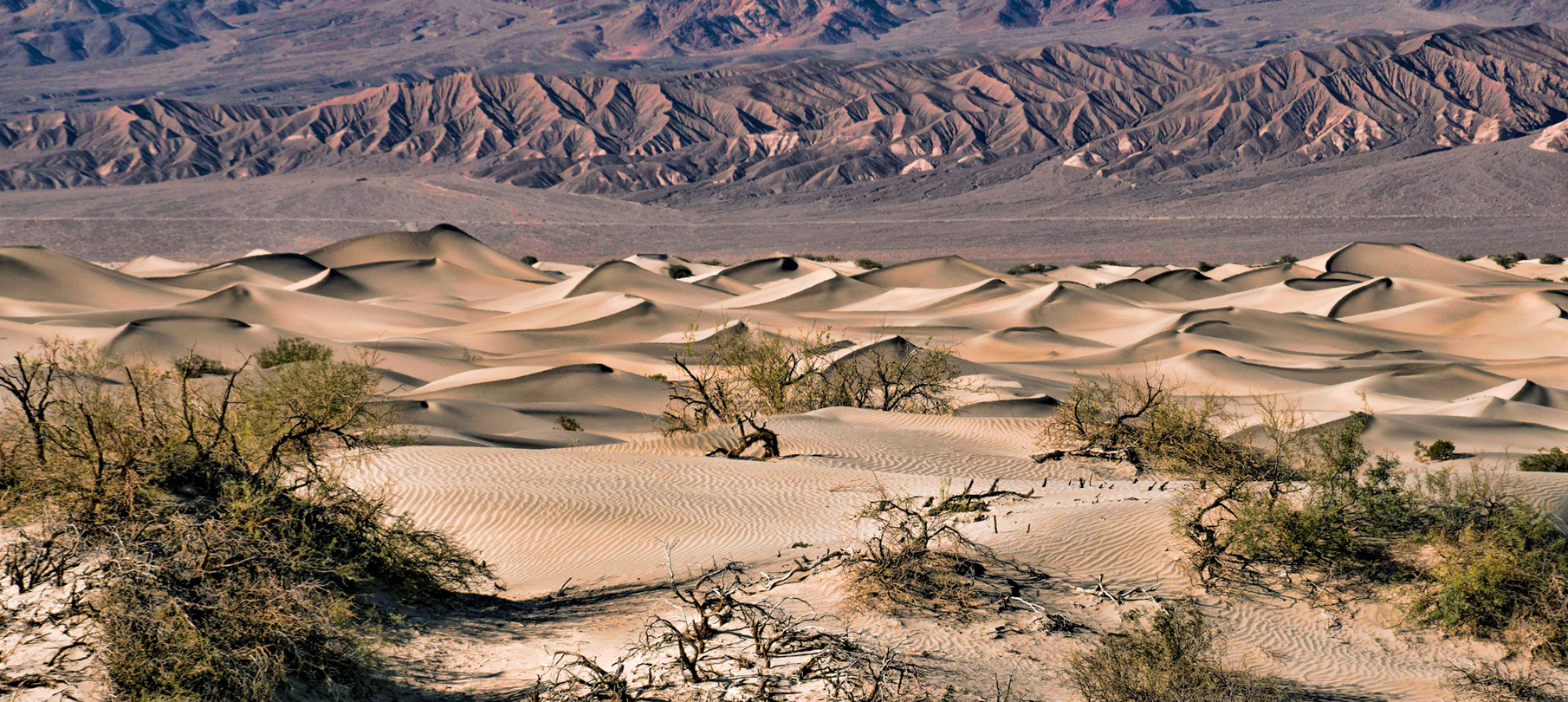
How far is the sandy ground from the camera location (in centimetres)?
1186

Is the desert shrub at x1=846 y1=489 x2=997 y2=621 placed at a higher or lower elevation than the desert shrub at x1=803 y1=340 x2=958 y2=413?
higher

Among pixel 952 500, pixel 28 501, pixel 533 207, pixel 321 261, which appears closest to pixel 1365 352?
pixel 952 500

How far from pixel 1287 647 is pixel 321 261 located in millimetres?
61651

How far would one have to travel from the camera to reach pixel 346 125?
15975cm

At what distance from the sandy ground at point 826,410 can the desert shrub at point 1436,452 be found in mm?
817

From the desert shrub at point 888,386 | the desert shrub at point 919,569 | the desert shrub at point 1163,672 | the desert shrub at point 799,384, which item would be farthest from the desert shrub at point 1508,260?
the desert shrub at point 1163,672

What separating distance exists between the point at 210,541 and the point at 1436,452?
A: 860 inches

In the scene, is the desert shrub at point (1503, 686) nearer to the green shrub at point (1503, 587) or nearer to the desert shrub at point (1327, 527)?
the green shrub at point (1503, 587)

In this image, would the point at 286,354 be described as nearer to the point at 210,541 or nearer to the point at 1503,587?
the point at 210,541

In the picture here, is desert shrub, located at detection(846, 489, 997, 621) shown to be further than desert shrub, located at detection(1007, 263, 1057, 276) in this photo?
No

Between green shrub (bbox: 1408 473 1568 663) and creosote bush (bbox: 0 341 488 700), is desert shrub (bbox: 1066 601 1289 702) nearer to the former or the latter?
green shrub (bbox: 1408 473 1568 663)

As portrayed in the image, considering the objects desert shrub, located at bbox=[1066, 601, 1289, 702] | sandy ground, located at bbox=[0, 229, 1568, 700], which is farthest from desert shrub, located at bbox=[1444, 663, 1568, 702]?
desert shrub, located at bbox=[1066, 601, 1289, 702]

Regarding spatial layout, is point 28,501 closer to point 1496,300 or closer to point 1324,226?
point 1496,300

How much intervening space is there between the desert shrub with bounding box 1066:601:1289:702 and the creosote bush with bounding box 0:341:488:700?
19.0ft
